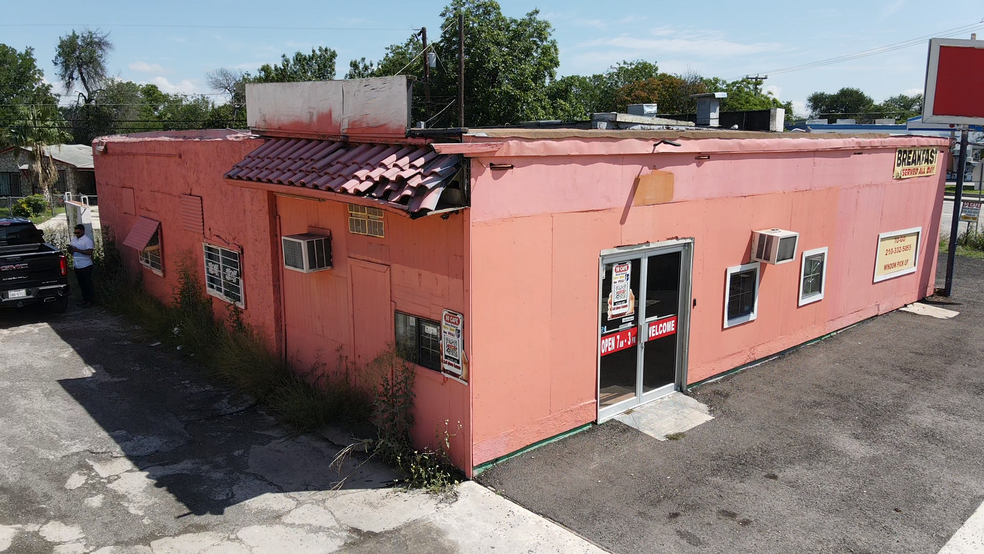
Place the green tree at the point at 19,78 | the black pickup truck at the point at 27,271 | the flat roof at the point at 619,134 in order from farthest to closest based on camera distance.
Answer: the green tree at the point at 19,78, the black pickup truck at the point at 27,271, the flat roof at the point at 619,134

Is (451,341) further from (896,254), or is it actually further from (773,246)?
(896,254)

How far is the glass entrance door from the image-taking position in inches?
299

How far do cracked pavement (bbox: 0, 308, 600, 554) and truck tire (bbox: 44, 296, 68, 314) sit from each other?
325cm

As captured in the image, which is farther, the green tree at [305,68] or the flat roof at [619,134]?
the green tree at [305,68]

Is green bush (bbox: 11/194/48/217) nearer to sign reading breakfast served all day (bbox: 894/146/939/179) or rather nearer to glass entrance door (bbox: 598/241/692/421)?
glass entrance door (bbox: 598/241/692/421)

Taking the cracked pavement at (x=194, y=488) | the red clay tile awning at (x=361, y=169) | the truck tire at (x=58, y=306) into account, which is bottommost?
the cracked pavement at (x=194, y=488)

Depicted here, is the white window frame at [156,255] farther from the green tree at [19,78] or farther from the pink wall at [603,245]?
the green tree at [19,78]

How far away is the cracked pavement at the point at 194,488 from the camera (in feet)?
18.2

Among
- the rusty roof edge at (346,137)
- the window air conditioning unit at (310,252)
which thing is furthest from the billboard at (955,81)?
the window air conditioning unit at (310,252)

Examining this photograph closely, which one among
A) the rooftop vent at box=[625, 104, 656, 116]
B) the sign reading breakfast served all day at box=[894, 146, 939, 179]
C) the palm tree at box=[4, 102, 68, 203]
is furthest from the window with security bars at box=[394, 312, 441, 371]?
the palm tree at box=[4, 102, 68, 203]

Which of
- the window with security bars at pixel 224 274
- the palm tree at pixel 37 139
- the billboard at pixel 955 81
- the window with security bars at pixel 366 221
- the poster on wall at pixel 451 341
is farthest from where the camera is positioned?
the palm tree at pixel 37 139

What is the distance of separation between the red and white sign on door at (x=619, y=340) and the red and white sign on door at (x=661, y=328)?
0.23 meters

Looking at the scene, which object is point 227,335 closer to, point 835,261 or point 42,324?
point 42,324

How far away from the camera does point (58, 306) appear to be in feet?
41.6
